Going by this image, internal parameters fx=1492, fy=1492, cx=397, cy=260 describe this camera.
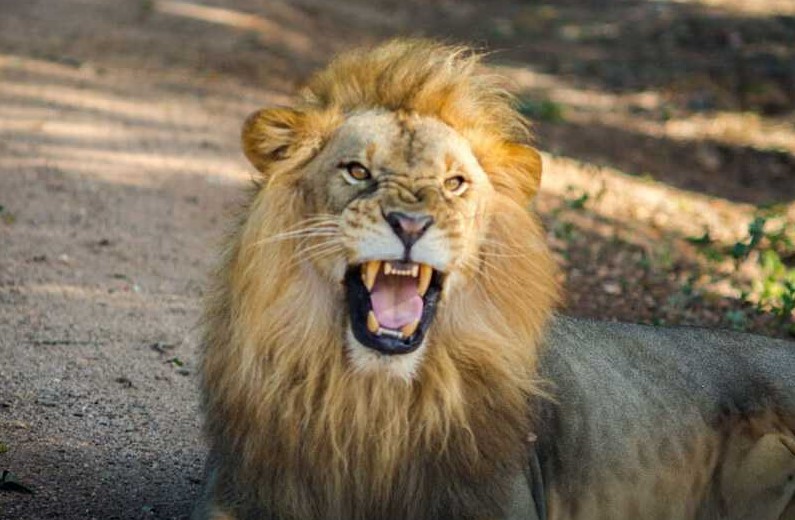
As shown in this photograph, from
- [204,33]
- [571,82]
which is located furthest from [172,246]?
[571,82]

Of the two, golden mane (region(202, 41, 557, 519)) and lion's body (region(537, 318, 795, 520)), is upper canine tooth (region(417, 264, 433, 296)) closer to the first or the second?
golden mane (region(202, 41, 557, 519))

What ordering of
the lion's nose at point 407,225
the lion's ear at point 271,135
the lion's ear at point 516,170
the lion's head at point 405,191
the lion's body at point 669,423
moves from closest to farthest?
1. the lion's nose at point 407,225
2. the lion's head at point 405,191
3. the lion's ear at point 271,135
4. the lion's ear at point 516,170
5. the lion's body at point 669,423

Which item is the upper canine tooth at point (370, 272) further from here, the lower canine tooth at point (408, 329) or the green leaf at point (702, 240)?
the green leaf at point (702, 240)

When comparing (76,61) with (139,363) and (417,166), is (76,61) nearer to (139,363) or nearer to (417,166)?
(139,363)

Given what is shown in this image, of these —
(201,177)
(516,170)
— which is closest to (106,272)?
(201,177)

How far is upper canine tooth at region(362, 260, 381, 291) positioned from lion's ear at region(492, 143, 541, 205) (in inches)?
18.6

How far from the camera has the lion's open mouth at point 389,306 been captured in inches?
149

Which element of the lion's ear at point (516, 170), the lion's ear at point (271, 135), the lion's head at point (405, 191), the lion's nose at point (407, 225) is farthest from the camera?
the lion's ear at point (516, 170)

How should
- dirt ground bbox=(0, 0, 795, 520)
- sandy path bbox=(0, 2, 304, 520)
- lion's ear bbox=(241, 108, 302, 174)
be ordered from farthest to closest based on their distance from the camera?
dirt ground bbox=(0, 0, 795, 520) → sandy path bbox=(0, 2, 304, 520) → lion's ear bbox=(241, 108, 302, 174)

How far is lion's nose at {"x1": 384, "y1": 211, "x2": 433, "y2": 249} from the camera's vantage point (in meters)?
3.62

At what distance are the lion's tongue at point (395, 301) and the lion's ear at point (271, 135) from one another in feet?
1.54

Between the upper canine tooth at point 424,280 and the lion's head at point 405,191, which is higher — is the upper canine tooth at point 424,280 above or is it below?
below

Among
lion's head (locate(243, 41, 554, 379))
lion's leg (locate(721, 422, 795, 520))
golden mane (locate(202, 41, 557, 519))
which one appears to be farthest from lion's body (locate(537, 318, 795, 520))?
lion's head (locate(243, 41, 554, 379))

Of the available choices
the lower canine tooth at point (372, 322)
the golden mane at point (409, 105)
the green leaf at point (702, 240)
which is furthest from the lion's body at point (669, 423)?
the green leaf at point (702, 240)
